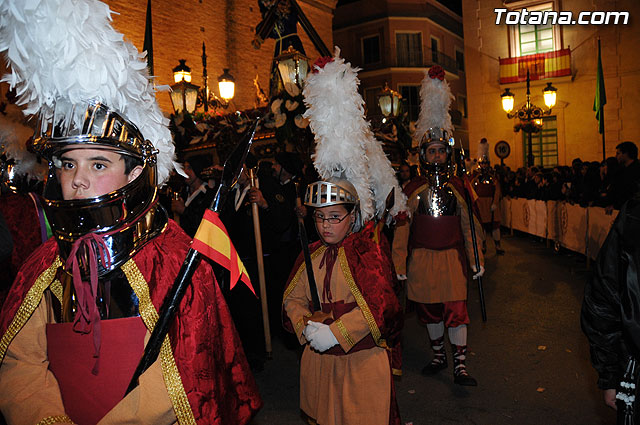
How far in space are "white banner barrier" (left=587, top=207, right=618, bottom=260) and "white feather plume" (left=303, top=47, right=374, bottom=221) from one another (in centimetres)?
719

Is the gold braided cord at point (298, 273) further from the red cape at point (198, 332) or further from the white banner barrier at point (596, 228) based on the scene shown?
the white banner barrier at point (596, 228)

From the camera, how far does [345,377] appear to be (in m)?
3.11

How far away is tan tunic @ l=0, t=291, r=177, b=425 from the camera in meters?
1.80

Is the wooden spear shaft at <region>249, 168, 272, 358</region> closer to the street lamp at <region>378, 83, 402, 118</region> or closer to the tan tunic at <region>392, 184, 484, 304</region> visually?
the tan tunic at <region>392, 184, 484, 304</region>

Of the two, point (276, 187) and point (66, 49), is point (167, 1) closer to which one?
point (276, 187)

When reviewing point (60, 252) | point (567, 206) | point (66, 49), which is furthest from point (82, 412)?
point (567, 206)

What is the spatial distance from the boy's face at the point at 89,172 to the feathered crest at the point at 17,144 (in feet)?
8.82

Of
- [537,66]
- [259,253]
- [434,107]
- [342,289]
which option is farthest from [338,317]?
[537,66]

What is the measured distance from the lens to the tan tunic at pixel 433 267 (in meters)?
5.21

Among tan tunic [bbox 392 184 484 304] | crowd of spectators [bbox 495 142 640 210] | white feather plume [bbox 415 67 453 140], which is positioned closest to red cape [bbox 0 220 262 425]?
tan tunic [bbox 392 184 484 304]

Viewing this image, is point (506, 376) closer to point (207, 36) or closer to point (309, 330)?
point (309, 330)

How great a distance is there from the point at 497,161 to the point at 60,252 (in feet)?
81.4

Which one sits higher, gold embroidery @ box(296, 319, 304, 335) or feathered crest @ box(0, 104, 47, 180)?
feathered crest @ box(0, 104, 47, 180)

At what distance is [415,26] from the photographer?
34375 mm
